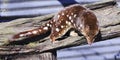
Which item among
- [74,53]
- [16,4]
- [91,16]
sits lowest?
[74,53]

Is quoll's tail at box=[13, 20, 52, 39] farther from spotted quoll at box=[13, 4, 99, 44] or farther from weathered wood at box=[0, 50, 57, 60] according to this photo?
weathered wood at box=[0, 50, 57, 60]

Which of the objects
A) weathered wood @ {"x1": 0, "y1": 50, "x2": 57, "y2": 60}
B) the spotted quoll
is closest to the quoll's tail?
the spotted quoll

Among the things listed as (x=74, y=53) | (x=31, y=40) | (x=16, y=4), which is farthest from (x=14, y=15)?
(x=31, y=40)

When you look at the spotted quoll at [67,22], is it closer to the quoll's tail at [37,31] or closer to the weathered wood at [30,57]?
the quoll's tail at [37,31]

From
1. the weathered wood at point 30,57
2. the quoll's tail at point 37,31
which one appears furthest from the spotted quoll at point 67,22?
the weathered wood at point 30,57

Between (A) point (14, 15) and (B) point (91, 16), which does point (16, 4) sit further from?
(B) point (91, 16)
